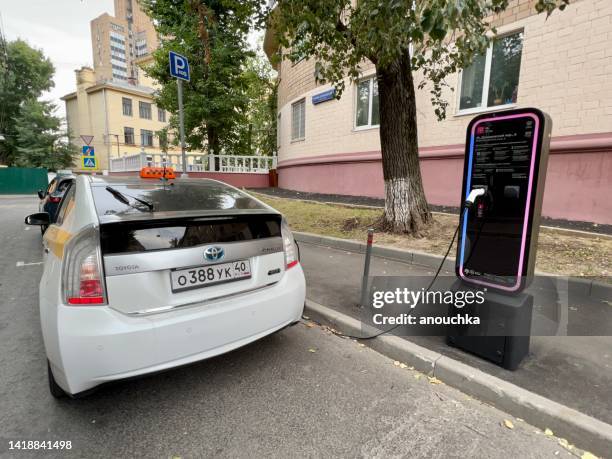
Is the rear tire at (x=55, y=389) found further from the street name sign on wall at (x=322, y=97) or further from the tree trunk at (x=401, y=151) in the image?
the street name sign on wall at (x=322, y=97)

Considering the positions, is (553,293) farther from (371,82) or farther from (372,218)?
(371,82)

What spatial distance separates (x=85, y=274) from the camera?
1.99 meters

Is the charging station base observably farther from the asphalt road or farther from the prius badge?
the prius badge

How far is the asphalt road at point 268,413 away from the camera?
1994 millimetres

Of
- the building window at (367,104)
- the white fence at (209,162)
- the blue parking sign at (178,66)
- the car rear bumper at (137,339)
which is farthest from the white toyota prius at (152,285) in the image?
the white fence at (209,162)

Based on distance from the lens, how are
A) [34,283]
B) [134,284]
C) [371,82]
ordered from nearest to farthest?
[134,284] → [34,283] → [371,82]

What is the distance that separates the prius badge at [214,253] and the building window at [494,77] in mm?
8708

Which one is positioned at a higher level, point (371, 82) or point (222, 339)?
point (371, 82)

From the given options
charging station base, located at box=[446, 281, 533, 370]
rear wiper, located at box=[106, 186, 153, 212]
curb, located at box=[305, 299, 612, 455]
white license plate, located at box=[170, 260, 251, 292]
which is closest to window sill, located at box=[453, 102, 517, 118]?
charging station base, located at box=[446, 281, 533, 370]

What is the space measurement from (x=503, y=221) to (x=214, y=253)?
7.09 feet

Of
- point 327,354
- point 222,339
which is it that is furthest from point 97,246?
point 327,354

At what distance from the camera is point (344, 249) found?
251 inches

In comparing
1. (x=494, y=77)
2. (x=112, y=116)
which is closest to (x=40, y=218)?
(x=494, y=77)

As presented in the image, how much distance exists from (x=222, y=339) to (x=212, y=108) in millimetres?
16373
